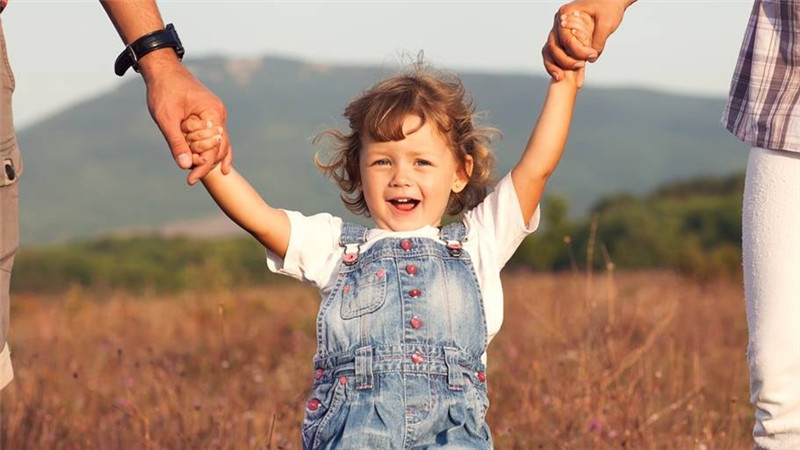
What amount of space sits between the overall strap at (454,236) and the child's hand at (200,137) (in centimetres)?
58

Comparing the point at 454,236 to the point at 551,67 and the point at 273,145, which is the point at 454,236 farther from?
the point at 273,145

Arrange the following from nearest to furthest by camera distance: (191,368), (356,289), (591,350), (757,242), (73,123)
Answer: (757,242) < (356,289) < (591,350) < (191,368) < (73,123)

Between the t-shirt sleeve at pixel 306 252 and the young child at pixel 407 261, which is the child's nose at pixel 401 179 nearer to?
the young child at pixel 407 261

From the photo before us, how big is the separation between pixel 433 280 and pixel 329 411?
38 cm

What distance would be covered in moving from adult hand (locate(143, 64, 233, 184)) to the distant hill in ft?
240

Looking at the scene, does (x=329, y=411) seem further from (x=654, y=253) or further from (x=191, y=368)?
(x=654, y=253)

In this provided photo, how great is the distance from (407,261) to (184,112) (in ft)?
2.01

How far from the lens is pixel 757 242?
2.55m

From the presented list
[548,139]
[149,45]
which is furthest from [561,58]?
[149,45]

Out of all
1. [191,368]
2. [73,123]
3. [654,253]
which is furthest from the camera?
[73,123]

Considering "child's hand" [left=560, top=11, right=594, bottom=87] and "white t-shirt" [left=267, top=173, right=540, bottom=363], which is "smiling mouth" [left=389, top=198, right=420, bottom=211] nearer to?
"white t-shirt" [left=267, top=173, right=540, bottom=363]

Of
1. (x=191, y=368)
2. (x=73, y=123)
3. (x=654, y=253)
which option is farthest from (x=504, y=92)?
(x=191, y=368)

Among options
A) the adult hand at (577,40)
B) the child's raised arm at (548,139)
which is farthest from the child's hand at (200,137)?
the adult hand at (577,40)

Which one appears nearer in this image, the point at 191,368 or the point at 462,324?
the point at 462,324
